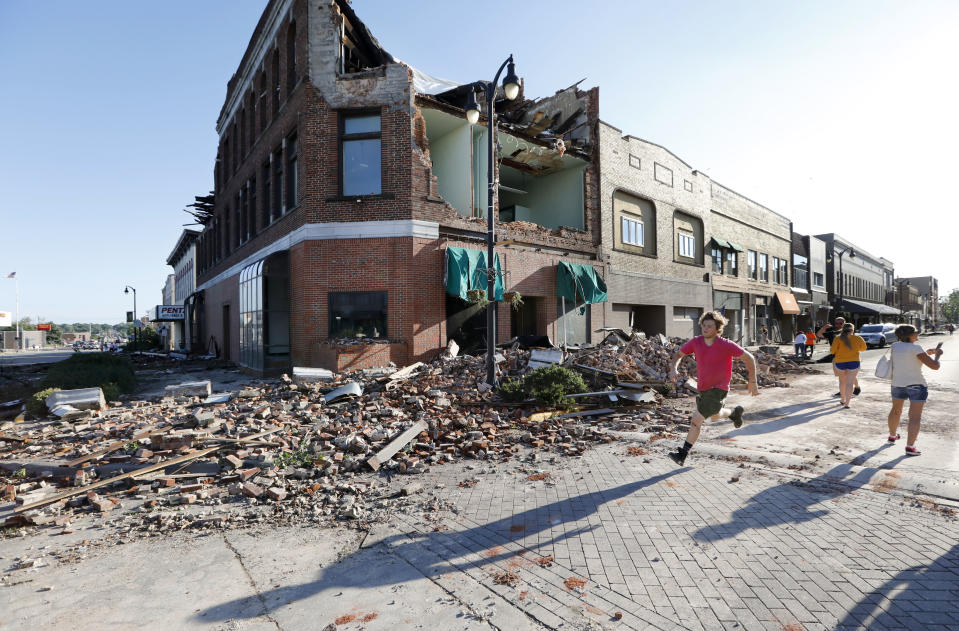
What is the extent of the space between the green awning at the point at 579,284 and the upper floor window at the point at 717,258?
43.5ft

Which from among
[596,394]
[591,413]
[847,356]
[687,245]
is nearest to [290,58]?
[596,394]

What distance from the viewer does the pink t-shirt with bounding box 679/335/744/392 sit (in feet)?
17.7

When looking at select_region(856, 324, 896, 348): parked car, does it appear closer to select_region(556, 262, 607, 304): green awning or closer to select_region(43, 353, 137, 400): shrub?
select_region(556, 262, 607, 304): green awning

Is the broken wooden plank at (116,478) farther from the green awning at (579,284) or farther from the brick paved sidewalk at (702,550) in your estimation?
the green awning at (579,284)

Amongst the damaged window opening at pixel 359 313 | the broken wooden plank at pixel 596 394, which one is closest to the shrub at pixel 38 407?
the damaged window opening at pixel 359 313

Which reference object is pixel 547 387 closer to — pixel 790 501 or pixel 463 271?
pixel 790 501

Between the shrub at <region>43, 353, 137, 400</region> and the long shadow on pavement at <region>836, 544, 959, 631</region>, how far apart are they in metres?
13.6

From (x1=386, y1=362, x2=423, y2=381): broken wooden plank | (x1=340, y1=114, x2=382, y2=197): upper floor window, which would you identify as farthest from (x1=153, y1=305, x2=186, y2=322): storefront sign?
(x1=386, y1=362, x2=423, y2=381): broken wooden plank

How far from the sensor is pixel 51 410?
30.2 ft

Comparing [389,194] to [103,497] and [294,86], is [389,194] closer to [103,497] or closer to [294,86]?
[294,86]

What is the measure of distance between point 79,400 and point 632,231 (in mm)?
21558

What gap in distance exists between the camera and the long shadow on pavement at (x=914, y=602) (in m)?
2.68

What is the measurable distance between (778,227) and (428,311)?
116ft

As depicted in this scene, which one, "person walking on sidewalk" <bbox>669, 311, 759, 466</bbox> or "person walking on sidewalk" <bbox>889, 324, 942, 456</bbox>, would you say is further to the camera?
"person walking on sidewalk" <bbox>889, 324, 942, 456</bbox>
